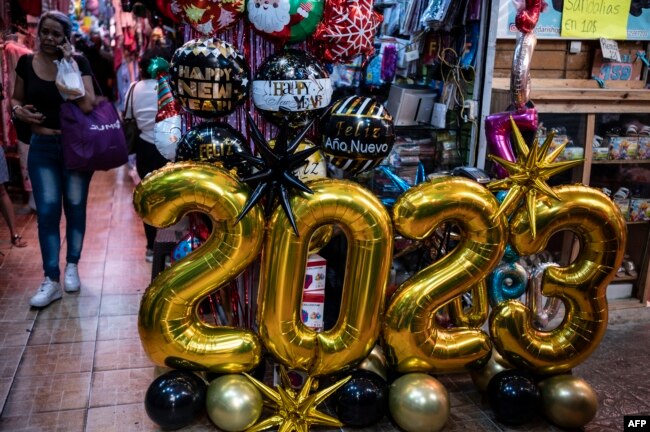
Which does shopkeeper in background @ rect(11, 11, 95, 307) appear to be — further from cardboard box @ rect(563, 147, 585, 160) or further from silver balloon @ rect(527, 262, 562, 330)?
cardboard box @ rect(563, 147, 585, 160)

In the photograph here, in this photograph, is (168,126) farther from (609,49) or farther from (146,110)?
(609,49)

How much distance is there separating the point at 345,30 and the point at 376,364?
1433mm

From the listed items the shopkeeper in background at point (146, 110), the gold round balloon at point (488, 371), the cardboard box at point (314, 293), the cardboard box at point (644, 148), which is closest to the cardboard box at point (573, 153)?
the cardboard box at point (644, 148)

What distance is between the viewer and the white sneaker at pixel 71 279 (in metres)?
3.90

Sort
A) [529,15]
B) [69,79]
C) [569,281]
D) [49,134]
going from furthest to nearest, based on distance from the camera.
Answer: [49,134], [69,79], [529,15], [569,281]

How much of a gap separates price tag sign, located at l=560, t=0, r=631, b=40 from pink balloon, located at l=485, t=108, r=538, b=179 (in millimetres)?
971

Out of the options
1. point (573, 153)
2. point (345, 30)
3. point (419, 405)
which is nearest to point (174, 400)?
point (419, 405)

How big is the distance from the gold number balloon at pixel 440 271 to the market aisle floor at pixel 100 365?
33 centimetres

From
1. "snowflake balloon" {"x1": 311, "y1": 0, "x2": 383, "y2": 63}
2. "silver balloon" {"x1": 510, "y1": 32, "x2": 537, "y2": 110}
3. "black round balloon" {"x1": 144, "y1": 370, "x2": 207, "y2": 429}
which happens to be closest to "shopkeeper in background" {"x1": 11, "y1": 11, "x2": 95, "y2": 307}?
"snowflake balloon" {"x1": 311, "y1": 0, "x2": 383, "y2": 63}

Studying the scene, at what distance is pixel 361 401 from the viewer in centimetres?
243

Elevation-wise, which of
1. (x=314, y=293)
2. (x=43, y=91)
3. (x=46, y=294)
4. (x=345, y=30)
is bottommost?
(x=46, y=294)

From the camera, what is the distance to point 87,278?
4.22 metres

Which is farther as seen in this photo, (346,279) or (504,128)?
(504,128)

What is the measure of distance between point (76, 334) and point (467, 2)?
116 inches
